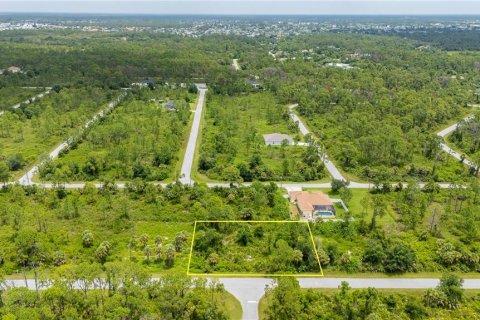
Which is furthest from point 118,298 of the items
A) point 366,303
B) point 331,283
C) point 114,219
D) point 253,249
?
point 366,303

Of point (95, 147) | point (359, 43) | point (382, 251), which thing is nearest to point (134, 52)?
point (95, 147)

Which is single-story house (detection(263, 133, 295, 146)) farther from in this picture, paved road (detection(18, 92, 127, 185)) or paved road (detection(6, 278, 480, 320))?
paved road (detection(6, 278, 480, 320))

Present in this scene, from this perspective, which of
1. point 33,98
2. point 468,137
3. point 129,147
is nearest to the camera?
point 129,147

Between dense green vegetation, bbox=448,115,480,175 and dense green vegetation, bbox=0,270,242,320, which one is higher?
dense green vegetation, bbox=448,115,480,175

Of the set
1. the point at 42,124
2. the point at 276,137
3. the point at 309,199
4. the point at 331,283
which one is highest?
the point at 42,124

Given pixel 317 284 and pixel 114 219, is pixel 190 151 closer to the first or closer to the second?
pixel 114 219

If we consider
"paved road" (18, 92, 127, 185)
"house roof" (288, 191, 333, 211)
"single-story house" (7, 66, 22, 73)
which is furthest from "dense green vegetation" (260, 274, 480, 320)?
"single-story house" (7, 66, 22, 73)

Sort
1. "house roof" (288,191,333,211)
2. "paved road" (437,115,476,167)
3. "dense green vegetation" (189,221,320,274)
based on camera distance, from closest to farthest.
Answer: "dense green vegetation" (189,221,320,274) → "house roof" (288,191,333,211) → "paved road" (437,115,476,167)

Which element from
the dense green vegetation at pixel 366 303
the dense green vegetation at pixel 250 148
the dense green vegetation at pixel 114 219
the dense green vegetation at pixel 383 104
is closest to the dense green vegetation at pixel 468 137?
the dense green vegetation at pixel 383 104
